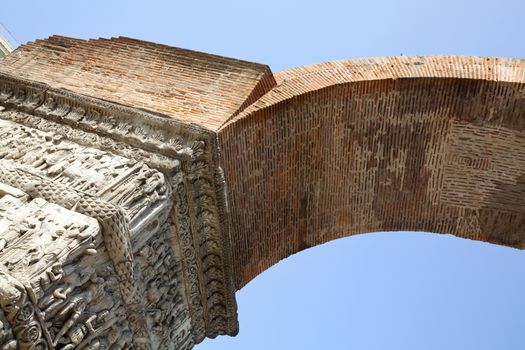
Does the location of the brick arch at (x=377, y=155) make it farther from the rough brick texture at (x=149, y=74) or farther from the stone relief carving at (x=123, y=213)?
the stone relief carving at (x=123, y=213)

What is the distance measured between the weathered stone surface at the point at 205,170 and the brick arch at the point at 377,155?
15 millimetres

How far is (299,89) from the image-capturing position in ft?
17.0

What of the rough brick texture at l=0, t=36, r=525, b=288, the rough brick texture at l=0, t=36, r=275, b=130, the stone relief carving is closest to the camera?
the stone relief carving

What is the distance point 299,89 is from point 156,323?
89.1 inches

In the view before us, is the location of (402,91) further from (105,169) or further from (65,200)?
(65,200)

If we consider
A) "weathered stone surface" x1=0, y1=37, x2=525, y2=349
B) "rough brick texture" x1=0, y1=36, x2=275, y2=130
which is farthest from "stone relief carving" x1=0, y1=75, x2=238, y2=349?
"rough brick texture" x1=0, y1=36, x2=275, y2=130

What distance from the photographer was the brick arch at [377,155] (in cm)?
515

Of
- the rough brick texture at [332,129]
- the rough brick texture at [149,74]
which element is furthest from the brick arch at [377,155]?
the rough brick texture at [149,74]

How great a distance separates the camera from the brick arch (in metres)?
5.15

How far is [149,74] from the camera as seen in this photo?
5289 millimetres

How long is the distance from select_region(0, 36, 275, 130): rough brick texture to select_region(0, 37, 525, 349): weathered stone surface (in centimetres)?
2

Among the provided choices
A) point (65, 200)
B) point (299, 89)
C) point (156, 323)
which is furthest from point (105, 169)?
point (299, 89)

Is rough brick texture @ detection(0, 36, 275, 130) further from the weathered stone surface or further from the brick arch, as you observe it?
the brick arch

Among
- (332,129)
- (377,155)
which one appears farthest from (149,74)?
(377,155)
